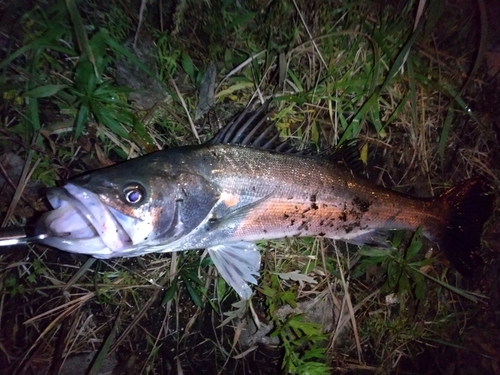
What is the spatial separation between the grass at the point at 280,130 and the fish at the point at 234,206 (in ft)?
1.03

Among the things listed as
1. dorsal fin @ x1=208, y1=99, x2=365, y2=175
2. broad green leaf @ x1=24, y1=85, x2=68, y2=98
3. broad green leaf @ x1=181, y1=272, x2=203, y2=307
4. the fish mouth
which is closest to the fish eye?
the fish mouth

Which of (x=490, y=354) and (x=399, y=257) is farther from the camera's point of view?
(x=490, y=354)

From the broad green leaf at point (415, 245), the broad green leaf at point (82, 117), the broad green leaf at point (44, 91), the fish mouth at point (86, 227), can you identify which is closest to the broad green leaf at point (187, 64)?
the broad green leaf at point (82, 117)

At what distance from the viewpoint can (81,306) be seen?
9.12 ft

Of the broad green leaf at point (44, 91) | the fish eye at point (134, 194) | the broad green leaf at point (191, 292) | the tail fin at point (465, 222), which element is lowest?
the tail fin at point (465, 222)

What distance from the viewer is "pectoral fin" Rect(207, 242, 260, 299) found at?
8.82ft

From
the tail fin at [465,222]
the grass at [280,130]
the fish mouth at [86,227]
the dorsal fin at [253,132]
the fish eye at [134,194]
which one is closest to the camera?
the fish mouth at [86,227]

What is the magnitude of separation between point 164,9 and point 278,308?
2.65 m

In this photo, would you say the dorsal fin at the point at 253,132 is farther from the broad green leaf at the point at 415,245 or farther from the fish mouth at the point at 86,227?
the broad green leaf at the point at 415,245

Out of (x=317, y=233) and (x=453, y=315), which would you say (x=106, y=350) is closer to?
(x=317, y=233)

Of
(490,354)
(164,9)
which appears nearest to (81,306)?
(164,9)

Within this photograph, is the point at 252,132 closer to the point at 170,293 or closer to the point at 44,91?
the point at 170,293

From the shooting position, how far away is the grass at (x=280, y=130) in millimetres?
2652

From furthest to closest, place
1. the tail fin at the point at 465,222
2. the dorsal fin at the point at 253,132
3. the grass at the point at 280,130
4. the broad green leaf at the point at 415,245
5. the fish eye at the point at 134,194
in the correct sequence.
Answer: the tail fin at the point at 465,222, the broad green leaf at the point at 415,245, the grass at the point at 280,130, the dorsal fin at the point at 253,132, the fish eye at the point at 134,194
